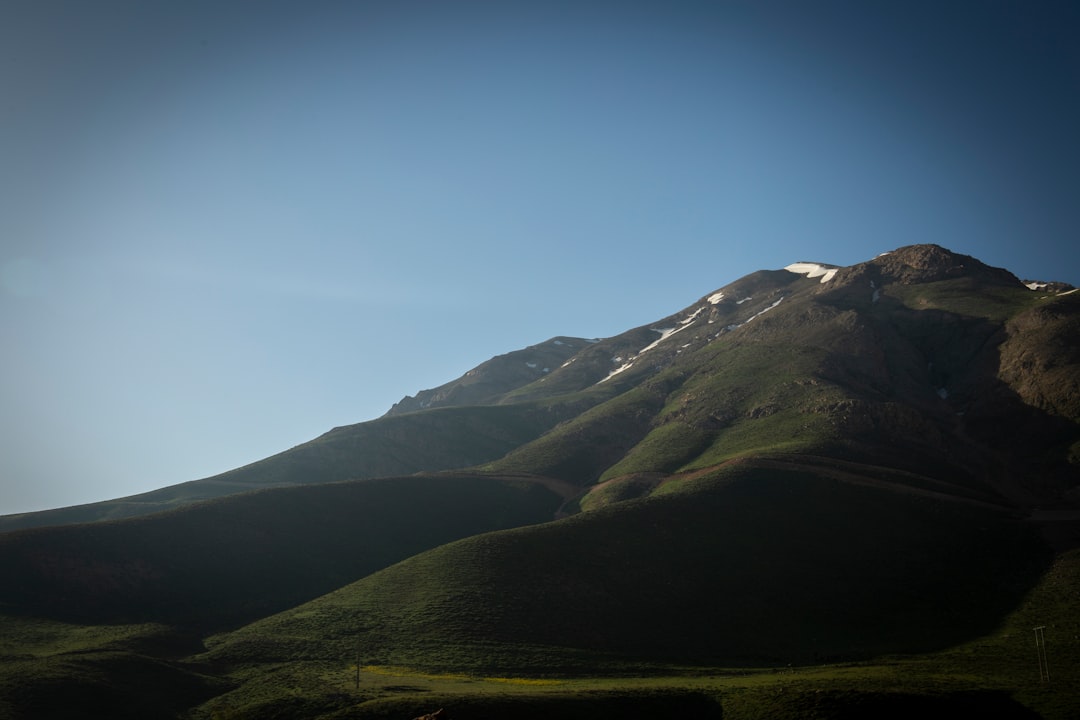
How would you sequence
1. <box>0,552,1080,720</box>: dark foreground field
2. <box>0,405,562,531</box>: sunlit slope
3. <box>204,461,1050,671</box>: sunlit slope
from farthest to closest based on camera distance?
<box>0,405,562,531</box>: sunlit slope
<box>204,461,1050,671</box>: sunlit slope
<box>0,552,1080,720</box>: dark foreground field

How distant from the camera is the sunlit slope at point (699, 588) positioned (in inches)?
2092

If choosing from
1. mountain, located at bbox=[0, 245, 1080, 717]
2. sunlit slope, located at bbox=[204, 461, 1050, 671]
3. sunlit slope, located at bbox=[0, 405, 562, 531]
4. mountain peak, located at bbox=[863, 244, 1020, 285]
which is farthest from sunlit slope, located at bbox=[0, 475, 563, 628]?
mountain peak, located at bbox=[863, 244, 1020, 285]

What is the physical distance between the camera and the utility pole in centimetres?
4353

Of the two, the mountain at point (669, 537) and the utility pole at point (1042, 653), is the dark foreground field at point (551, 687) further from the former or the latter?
the mountain at point (669, 537)

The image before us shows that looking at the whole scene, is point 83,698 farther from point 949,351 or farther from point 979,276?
point 979,276

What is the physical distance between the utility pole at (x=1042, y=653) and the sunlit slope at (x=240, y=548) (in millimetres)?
60591

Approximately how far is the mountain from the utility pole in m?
4.40

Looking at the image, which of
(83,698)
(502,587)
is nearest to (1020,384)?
(502,587)

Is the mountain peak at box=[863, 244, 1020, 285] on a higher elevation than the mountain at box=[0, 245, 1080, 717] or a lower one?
higher

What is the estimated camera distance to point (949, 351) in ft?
390

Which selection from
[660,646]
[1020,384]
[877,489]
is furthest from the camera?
[1020,384]

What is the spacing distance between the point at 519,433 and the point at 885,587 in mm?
96235

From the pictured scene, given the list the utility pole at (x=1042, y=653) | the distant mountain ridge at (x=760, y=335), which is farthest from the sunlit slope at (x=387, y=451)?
the utility pole at (x=1042, y=653)

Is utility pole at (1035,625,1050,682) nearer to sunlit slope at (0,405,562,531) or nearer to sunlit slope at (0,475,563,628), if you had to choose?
sunlit slope at (0,475,563,628)
